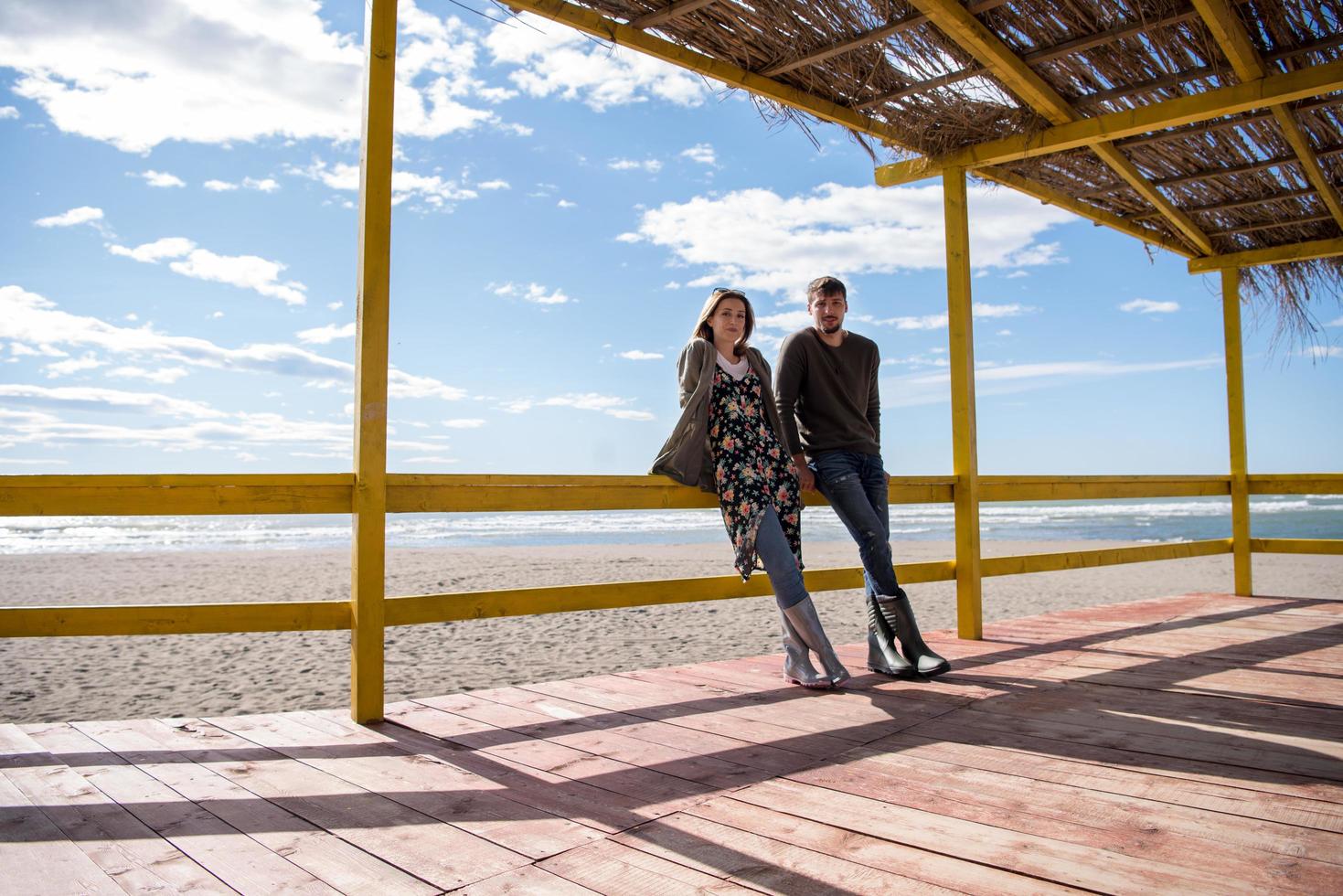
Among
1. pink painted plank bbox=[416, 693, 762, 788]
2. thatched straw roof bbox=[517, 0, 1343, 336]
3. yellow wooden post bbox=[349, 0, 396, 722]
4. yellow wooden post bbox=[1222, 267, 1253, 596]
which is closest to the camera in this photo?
pink painted plank bbox=[416, 693, 762, 788]

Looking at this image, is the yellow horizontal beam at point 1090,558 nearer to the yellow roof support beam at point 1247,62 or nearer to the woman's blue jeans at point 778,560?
the woman's blue jeans at point 778,560

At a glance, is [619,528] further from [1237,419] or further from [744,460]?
[744,460]

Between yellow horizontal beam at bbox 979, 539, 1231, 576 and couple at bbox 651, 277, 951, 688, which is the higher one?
couple at bbox 651, 277, 951, 688

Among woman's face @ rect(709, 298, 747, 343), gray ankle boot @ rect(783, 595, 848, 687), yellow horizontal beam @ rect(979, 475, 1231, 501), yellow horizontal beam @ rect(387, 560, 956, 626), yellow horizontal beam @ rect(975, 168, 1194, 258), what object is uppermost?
yellow horizontal beam @ rect(975, 168, 1194, 258)

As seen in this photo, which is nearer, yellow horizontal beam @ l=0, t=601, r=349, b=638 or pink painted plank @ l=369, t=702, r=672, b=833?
pink painted plank @ l=369, t=702, r=672, b=833

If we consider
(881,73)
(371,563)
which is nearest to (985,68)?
(881,73)

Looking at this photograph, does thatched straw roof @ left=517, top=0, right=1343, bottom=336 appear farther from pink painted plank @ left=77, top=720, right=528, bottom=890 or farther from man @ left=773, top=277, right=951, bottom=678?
pink painted plank @ left=77, top=720, right=528, bottom=890

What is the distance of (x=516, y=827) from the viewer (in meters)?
1.74

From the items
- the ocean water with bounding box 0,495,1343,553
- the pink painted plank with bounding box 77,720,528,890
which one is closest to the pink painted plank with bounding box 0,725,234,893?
the pink painted plank with bounding box 77,720,528,890

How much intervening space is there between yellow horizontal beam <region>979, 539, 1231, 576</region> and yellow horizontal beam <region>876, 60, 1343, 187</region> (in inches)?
74.9

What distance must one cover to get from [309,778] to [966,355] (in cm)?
342

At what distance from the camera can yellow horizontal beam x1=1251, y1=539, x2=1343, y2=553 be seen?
5137mm

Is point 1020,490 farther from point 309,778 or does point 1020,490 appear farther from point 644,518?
point 644,518

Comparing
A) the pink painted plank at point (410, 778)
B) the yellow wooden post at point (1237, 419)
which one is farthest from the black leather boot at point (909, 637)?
the yellow wooden post at point (1237, 419)
